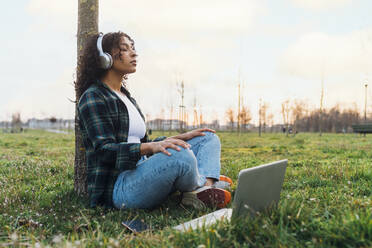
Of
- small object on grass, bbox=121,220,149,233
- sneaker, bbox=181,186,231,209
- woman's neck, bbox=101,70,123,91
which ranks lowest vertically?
small object on grass, bbox=121,220,149,233

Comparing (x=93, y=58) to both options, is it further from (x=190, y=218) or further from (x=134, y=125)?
(x=190, y=218)

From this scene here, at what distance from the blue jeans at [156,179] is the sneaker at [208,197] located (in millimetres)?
71

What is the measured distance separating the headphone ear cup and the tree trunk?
0.85m

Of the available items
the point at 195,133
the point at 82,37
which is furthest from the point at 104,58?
the point at 195,133

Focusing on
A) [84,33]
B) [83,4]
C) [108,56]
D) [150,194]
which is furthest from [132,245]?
[83,4]

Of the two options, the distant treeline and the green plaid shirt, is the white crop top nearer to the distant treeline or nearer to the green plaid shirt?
the green plaid shirt

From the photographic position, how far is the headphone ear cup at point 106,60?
10.0ft

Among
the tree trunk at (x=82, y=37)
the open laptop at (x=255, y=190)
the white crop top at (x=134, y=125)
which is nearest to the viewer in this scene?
the open laptop at (x=255, y=190)

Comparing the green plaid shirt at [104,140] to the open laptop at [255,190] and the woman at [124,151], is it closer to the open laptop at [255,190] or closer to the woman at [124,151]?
the woman at [124,151]

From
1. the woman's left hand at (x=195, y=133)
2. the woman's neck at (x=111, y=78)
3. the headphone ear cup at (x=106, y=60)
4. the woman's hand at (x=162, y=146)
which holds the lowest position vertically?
the woman's hand at (x=162, y=146)

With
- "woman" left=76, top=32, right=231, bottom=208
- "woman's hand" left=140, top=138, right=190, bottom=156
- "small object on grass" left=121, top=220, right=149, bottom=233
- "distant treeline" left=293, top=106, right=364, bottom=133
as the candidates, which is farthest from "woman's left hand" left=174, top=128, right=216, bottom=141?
"distant treeline" left=293, top=106, right=364, bottom=133

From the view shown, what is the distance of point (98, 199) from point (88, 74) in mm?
1292

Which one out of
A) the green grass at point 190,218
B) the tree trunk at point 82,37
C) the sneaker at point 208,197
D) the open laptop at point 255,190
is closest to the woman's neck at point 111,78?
the tree trunk at point 82,37

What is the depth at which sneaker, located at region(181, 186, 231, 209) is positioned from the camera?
289 centimetres
